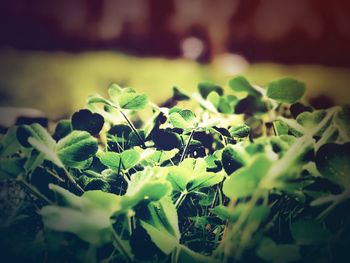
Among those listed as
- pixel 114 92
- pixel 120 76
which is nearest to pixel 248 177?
pixel 114 92

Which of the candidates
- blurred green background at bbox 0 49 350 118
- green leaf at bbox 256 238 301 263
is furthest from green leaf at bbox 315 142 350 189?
blurred green background at bbox 0 49 350 118

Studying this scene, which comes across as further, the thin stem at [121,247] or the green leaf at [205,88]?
the green leaf at [205,88]

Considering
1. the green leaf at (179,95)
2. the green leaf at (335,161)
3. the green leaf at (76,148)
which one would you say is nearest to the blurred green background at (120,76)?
the green leaf at (179,95)

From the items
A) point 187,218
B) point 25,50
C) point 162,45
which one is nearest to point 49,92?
point 25,50

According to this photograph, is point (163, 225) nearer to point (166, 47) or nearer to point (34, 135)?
point (34, 135)

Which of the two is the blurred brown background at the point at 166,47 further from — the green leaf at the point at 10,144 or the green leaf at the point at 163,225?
the green leaf at the point at 163,225

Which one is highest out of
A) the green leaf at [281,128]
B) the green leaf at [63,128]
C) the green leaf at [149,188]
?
the green leaf at [281,128]

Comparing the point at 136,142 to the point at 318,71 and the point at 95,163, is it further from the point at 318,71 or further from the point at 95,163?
the point at 318,71

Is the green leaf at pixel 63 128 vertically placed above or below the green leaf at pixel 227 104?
below

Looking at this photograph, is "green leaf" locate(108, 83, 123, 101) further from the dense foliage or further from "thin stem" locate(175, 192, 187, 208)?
"thin stem" locate(175, 192, 187, 208)
